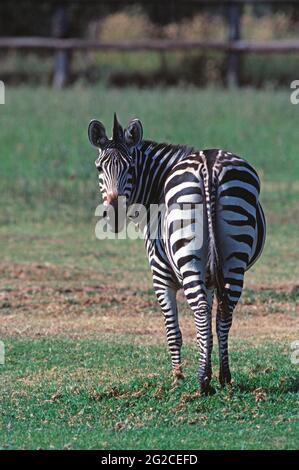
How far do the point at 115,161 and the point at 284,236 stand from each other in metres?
6.62

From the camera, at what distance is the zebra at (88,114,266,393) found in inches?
261

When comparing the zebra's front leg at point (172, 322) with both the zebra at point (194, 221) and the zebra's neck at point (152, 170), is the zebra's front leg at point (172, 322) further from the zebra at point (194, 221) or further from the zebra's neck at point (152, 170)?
the zebra's neck at point (152, 170)

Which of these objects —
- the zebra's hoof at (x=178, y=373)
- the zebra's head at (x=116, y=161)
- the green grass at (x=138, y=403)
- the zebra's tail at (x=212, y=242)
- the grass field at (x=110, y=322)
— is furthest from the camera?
the zebra's hoof at (x=178, y=373)

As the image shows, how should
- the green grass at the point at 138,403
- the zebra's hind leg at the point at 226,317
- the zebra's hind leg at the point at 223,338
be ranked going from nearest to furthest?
the green grass at the point at 138,403, the zebra's hind leg at the point at 226,317, the zebra's hind leg at the point at 223,338

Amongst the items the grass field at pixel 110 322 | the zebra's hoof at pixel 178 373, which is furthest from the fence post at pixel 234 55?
the zebra's hoof at pixel 178 373

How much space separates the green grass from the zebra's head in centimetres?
107

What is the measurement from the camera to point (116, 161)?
711cm

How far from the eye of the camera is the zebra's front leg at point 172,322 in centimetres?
717

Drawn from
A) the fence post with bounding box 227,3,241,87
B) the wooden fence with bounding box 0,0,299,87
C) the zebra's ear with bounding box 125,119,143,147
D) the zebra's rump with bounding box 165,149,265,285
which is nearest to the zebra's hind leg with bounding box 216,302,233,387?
the zebra's rump with bounding box 165,149,265,285

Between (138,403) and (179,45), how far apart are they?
21.1m

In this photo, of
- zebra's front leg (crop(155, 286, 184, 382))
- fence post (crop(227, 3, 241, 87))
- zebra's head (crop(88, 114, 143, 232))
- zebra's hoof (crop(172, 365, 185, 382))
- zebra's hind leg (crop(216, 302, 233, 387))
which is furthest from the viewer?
fence post (crop(227, 3, 241, 87))

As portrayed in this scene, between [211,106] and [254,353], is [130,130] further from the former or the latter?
→ [211,106]

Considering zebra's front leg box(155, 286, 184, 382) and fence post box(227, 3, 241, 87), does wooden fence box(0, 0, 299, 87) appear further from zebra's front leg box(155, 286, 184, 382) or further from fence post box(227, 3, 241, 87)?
zebra's front leg box(155, 286, 184, 382)

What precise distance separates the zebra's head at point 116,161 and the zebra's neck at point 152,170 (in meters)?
0.11
